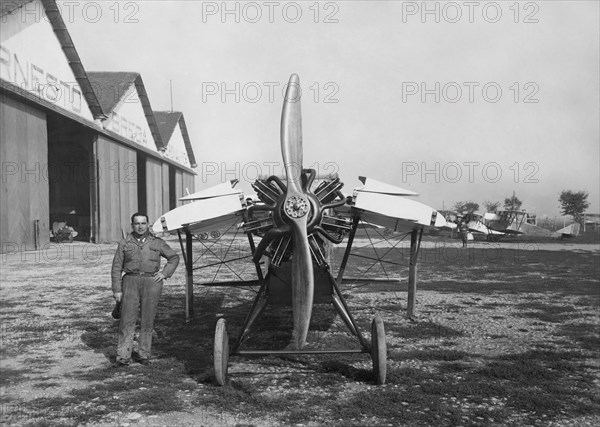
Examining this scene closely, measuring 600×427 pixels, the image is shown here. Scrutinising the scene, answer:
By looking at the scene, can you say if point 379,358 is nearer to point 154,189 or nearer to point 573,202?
point 154,189

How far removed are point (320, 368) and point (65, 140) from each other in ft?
98.4

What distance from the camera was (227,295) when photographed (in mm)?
12055

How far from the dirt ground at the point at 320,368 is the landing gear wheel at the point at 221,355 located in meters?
0.14

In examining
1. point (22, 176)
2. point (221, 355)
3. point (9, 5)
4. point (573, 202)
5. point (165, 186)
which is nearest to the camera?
point (221, 355)

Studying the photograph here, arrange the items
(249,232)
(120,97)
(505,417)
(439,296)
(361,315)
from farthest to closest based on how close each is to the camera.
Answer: (120,97) < (439,296) < (361,315) < (249,232) < (505,417)

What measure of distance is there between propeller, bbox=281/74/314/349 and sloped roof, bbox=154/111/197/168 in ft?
129

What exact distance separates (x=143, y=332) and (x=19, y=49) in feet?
65.4

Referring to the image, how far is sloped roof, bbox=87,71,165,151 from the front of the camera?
3142cm

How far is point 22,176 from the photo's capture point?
2167 centimetres

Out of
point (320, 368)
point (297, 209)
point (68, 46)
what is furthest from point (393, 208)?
point (68, 46)

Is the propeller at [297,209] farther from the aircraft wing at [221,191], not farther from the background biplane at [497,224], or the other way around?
the background biplane at [497,224]

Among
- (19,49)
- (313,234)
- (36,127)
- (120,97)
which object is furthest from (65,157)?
(313,234)

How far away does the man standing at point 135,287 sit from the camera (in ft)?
20.2

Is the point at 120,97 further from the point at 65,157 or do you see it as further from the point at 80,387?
the point at 80,387
